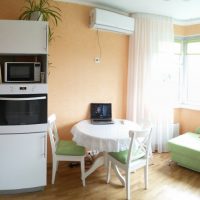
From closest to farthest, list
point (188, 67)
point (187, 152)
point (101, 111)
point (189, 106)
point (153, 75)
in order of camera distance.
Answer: point (187, 152), point (101, 111), point (153, 75), point (189, 106), point (188, 67)

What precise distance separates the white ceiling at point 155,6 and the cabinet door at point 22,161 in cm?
215

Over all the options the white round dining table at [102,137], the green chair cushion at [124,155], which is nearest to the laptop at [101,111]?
the white round dining table at [102,137]

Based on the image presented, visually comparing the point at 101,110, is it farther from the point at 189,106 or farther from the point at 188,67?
the point at 188,67

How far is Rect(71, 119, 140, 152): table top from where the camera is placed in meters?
2.69

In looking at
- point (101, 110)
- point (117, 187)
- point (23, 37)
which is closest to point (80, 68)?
point (101, 110)

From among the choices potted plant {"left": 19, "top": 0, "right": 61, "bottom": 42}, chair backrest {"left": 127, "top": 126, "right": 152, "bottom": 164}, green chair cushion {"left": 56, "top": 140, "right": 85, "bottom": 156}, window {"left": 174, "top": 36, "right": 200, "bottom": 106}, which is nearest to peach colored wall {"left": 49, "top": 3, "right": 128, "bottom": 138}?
potted plant {"left": 19, "top": 0, "right": 61, "bottom": 42}

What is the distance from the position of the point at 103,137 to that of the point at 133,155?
1.49ft

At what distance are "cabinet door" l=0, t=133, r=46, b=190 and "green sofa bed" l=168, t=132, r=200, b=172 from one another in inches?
82.7

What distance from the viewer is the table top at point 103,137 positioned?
2.69 metres

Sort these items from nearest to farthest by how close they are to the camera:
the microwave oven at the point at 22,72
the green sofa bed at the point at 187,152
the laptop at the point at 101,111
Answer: the microwave oven at the point at 22,72 → the green sofa bed at the point at 187,152 → the laptop at the point at 101,111

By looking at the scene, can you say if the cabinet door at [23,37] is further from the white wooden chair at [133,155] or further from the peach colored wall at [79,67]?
the white wooden chair at [133,155]

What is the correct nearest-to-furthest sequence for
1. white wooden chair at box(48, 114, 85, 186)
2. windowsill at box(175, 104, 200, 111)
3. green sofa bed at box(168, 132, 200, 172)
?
1. white wooden chair at box(48, 114, 85, 186)
2. green sofa bed at box(168, 132, 200, 172)
3. windowsill at box(175, 104, 200, 111)

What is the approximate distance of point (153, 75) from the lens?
166 inches

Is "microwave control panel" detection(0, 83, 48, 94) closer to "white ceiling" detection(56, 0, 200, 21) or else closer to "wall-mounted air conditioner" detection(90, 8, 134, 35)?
"wall-mounted air conditioner" detection(90, 8, 134, 35)
